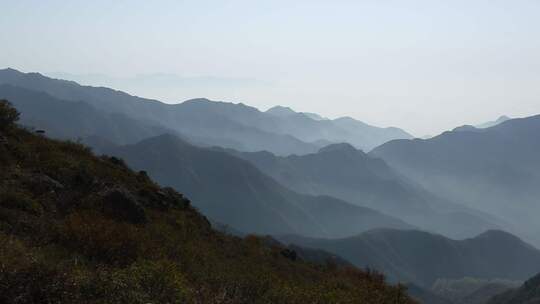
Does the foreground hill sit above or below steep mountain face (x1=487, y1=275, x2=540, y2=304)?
above

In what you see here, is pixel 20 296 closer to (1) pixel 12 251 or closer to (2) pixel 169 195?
(1) pixel 12 251

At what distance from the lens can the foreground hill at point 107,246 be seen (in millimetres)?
7859

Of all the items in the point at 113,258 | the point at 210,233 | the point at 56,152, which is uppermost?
the point at 56,152

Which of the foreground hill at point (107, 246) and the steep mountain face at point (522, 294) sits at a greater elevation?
the foreground hill at point (107, 246)

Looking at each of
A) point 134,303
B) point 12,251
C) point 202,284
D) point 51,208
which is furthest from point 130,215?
point 134,303

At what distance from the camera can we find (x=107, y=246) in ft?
37.1

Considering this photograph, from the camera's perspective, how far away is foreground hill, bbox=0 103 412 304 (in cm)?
786

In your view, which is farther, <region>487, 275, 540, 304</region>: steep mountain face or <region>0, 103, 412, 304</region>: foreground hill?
<region>487, 275, 540, 304</region>: steep mountain face

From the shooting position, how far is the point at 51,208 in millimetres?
14531

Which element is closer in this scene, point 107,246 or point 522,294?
point 107,246

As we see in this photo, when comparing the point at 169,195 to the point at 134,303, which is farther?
the point at 169,195

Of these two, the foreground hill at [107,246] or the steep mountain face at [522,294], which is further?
the steep mountain face at [522,294]

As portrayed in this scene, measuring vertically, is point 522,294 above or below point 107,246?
below

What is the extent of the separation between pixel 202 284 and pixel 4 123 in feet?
45.7
